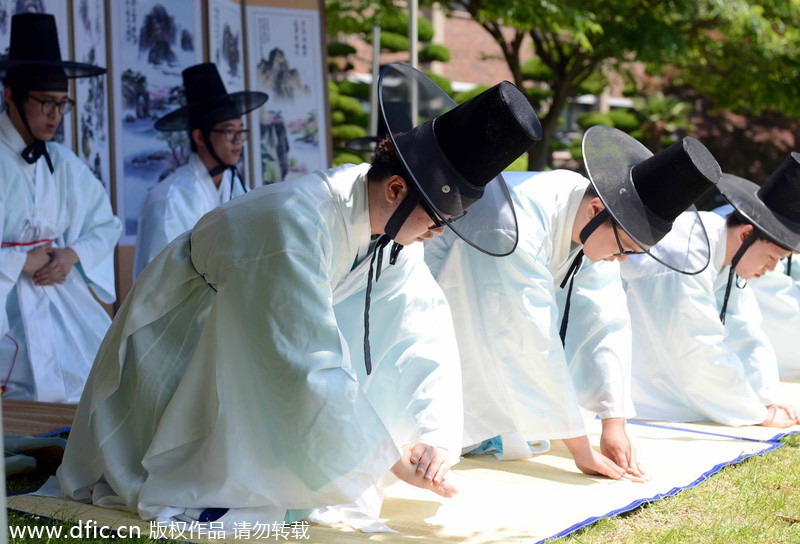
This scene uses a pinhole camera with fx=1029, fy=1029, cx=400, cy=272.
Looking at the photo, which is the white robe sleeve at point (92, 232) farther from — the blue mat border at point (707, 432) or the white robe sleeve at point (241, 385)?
the blue mat border at point (707, 432)

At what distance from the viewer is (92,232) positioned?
208 inches

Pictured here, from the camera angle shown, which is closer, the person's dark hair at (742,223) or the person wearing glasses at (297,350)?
the person wearing glasses at (297,350)

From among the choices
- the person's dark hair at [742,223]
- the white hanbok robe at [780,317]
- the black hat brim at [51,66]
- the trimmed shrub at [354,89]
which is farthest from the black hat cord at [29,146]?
the trimmed shrub at [354,89]

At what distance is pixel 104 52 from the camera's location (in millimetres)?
6160

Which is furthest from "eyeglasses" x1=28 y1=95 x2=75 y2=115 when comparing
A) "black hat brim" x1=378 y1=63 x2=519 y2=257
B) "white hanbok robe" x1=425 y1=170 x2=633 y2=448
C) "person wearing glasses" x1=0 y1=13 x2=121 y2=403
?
"black hat brim" x1=378 y1=63 x2=519 y2=257

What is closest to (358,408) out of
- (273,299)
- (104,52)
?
(273,299)

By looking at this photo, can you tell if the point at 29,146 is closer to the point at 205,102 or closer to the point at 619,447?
the point at 205,102

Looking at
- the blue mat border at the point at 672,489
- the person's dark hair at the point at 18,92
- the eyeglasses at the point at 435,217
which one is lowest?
the blue mat border at the point at 672,489

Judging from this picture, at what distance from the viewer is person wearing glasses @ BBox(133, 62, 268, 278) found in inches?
208

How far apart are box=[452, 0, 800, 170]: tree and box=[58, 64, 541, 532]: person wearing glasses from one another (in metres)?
6.90

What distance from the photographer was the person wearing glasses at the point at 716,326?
4.68 meters

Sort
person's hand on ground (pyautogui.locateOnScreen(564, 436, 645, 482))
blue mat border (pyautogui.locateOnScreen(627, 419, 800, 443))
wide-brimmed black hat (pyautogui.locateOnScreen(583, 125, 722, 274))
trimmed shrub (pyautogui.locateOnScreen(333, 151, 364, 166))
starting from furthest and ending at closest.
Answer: trimmed shrub (pyautogui.locateOnScreen(333, 151, 364, 166)) → blue mat border (pyautogui.locateOnScreen(627, 419, 800, 443)) → person's hand on ground (pyautogui.locateOnScreen(564, 436, 645, 482)) → wide-brimmed black hat (pyautogui.locateOnScreen(583, 125, 722, 274))

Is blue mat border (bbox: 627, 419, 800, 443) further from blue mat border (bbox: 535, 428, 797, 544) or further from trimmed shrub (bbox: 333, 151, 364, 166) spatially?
trimmed shrub (bbox: 333, 151, 364, 166)

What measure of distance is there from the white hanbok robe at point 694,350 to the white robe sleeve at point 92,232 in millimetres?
2609
